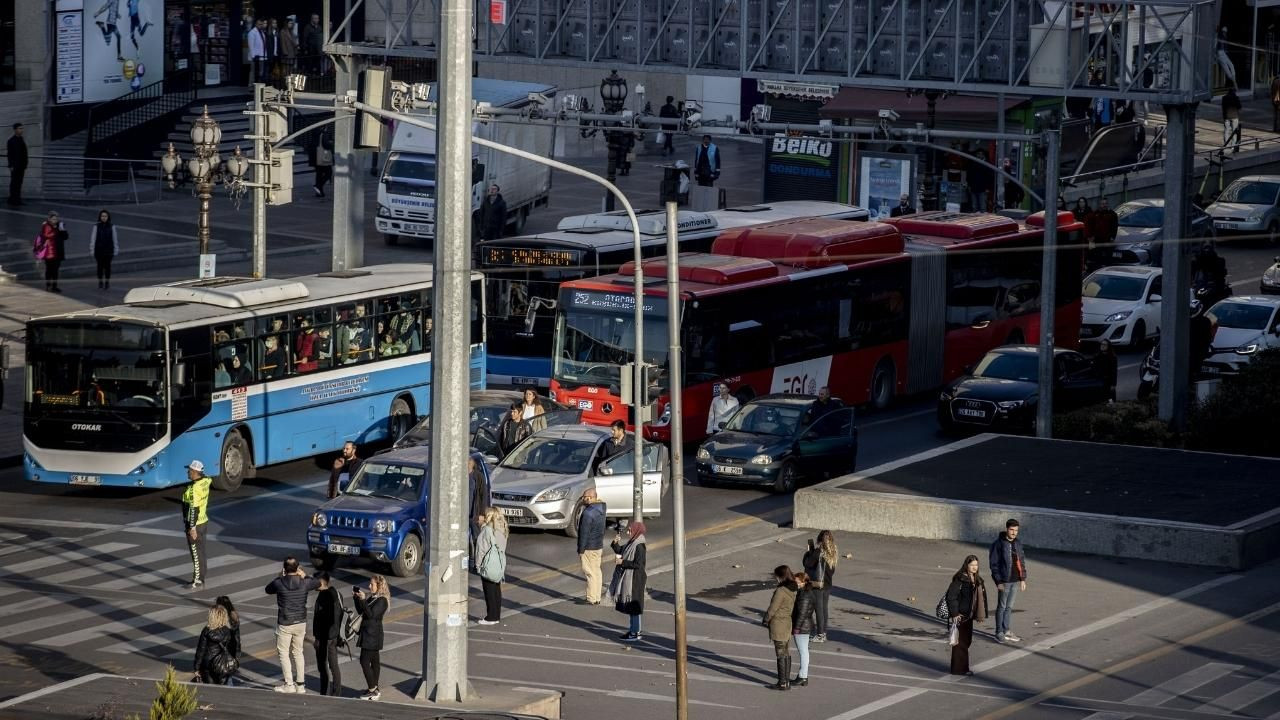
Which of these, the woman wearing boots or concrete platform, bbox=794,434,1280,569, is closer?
the woman wearing boots

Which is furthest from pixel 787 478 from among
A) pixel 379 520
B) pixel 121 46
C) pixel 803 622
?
pixel 121 46

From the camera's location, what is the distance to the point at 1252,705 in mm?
20797

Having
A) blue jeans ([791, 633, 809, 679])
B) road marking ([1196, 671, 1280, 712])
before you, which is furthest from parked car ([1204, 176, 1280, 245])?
blue jeans ([791, 633, 809, 679])

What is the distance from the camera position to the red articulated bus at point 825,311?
35.0 m

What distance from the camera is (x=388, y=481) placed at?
27.4m

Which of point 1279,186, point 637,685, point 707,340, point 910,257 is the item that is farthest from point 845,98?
point 637,685

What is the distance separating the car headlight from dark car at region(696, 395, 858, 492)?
3.98 m

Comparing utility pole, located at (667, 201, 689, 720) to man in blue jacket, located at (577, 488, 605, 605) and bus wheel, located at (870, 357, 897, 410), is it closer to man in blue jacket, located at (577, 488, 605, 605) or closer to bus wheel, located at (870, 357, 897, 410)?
man in blue jacket, located at (577, 488, 605, 605)

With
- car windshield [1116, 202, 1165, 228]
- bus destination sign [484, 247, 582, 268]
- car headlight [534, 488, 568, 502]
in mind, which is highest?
car windshield [1116, 202, 1165, 228]

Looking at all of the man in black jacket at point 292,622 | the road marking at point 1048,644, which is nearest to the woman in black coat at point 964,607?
the road marking at point 1048,644

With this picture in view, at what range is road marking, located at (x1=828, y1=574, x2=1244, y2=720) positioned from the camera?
68.8 feet

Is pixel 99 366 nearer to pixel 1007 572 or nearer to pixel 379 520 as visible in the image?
pixel 379 520

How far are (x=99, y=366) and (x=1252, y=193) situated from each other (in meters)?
37.8

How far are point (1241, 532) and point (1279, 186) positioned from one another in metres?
33.3
